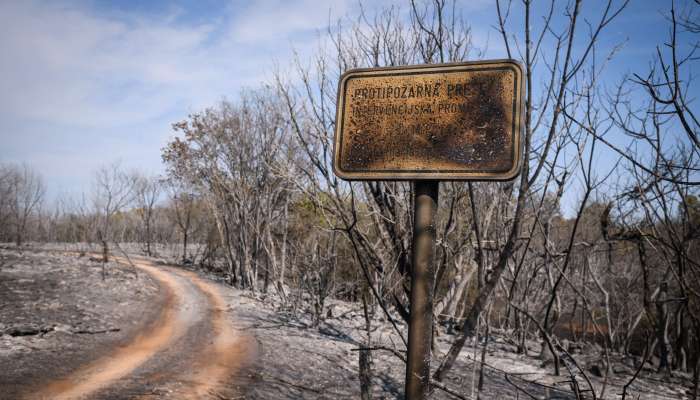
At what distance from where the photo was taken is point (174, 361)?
9.29 metres

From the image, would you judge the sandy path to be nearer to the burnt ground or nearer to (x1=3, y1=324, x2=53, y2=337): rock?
the burnt ground

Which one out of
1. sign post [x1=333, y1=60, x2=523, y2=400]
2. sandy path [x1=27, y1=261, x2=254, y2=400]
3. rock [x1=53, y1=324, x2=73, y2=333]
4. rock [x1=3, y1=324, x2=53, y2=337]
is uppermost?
sign post [x1=333, y1=60, x2=523, y2=400]

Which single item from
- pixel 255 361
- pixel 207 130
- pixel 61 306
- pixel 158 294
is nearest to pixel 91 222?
pixel 207 130

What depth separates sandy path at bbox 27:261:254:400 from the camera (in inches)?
285

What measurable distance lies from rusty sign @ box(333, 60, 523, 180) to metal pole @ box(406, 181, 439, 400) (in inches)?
6.9

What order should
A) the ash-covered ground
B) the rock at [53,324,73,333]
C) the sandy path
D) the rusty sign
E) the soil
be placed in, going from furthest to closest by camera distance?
1. the rock at [53,324,73,333]
2. the ash-covered ground
3. the soil
4. the sandy path
5. the rusty sign

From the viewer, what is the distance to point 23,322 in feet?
36.6

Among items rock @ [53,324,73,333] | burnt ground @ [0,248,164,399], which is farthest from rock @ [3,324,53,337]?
rock @ [53,324,73,333]

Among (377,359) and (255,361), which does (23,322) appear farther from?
(377,359)

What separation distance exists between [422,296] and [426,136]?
85cm

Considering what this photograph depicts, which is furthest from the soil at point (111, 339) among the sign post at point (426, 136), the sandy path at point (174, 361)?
the sign post at point (426, 136)

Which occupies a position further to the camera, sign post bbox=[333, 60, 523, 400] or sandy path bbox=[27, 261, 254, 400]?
sandy path bbox=[27, 261, 254, 400]

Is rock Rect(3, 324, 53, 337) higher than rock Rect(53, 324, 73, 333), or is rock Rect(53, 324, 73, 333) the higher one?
rock Rect(3, 324, 53, 337)

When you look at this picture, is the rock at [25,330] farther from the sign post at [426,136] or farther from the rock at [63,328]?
the sign post at [426,136]
